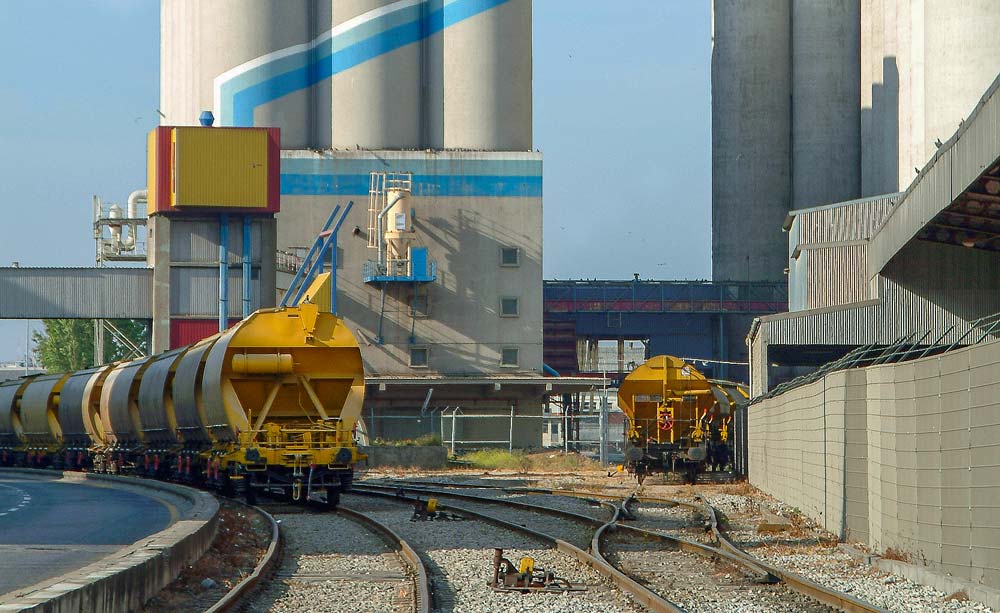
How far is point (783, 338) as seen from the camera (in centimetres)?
4266

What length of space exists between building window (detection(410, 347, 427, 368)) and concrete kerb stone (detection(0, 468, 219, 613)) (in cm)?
4948

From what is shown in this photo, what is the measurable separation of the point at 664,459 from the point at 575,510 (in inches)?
475

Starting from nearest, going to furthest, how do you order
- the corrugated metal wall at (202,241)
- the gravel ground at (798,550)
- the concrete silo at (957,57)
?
the gravel ground at (798,550)
the concrete silo at (957,57)
the corrugated metal wall at (202,241)

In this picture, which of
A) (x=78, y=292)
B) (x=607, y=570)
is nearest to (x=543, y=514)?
(x=607, y=570)

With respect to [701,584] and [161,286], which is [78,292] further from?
[701,584]

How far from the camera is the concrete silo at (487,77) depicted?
68938mm

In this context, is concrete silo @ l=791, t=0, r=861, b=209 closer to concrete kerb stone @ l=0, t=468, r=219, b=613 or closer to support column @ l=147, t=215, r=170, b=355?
support column @ l=147, t=215, r=170, b=355

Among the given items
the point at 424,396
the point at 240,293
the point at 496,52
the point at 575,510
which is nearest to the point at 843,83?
the point at 496,52

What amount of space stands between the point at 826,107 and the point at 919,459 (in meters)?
72.9

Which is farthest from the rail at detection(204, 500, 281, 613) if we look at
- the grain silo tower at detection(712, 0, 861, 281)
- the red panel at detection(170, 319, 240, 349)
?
the grain silo tower at detection(712, 0, 861, 281)

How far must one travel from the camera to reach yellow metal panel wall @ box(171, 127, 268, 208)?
59438mm

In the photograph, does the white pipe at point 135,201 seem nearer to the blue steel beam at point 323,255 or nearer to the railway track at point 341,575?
the blue steel beam at point 323,255

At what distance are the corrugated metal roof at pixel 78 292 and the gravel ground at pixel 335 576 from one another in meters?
42.8

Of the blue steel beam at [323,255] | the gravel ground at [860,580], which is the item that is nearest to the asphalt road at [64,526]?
the gravel ground at [860,580]
